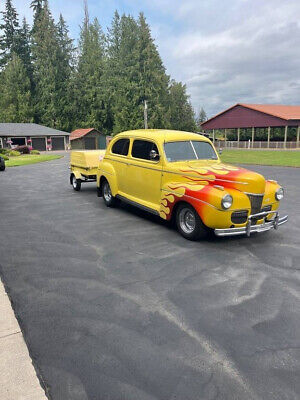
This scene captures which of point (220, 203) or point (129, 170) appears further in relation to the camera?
point (129, 170)

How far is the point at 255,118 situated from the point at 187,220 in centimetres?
4244

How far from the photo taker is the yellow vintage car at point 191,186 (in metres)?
5.91

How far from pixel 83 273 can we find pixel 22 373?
214 cm

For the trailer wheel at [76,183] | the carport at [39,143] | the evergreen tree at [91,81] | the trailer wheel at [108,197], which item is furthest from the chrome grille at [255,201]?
the evergreen tree at [91,81]

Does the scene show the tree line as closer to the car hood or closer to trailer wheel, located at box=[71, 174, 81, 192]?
trailer wheel, located at box=[71, 174, 81, 192]

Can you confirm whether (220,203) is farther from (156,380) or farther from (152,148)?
(156,380)

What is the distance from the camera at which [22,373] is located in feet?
9.25

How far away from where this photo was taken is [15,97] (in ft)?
228

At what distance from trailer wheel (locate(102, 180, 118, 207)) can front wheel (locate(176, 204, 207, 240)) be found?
3.17 meters

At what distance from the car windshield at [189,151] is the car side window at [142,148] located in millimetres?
390

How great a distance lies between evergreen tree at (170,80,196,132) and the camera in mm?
69875

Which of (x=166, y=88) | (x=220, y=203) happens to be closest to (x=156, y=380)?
(x=220, y=203)

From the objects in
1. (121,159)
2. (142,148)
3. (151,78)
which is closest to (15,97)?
(151,78)

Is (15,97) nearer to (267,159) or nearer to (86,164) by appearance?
(267,159)
